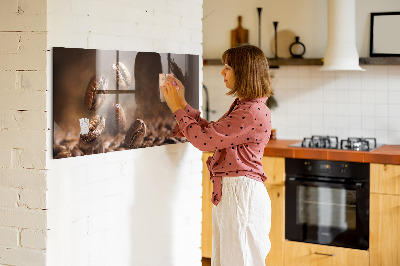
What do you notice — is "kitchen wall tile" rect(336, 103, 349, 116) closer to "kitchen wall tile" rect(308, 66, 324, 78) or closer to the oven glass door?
"kitchen wall tile" rect(308, 66, 324, 78)

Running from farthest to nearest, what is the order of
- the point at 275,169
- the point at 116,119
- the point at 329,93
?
the point at 329,93 < the point at 275,169 < the point at 116,119

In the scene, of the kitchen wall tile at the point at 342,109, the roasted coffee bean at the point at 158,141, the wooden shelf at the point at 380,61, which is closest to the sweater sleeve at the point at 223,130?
the roasted coffee bean at the point at 158,141

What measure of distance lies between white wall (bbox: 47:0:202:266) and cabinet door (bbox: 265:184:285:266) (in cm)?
116

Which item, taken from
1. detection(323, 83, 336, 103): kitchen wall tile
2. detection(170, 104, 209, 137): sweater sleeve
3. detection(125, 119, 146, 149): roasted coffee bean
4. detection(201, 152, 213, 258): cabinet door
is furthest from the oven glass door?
detection(125, 119, 146, 149): roasted coffee bean

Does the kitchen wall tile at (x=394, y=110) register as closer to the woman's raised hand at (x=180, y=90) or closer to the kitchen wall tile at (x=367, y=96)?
the kitchen wall tile at (x=367, y=96)

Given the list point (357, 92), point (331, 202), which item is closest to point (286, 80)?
point (357, 92)

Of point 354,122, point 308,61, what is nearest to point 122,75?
point 308,61

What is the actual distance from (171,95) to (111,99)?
38cm

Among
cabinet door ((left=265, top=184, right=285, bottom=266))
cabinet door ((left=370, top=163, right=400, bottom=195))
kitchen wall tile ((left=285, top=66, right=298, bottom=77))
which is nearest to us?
cabinet door ((left=370, top=163, right=400, bottom=195))

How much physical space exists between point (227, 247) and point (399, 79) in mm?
2420

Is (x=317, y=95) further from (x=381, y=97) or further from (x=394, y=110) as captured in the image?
(x=394, y=110)

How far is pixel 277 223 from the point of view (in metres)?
4.33

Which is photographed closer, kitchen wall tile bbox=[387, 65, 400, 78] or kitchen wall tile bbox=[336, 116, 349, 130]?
kitchen wall tile bbox=[387, 65, 400, 78]

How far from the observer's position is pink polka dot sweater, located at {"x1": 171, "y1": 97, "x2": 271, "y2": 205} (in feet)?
8.80
